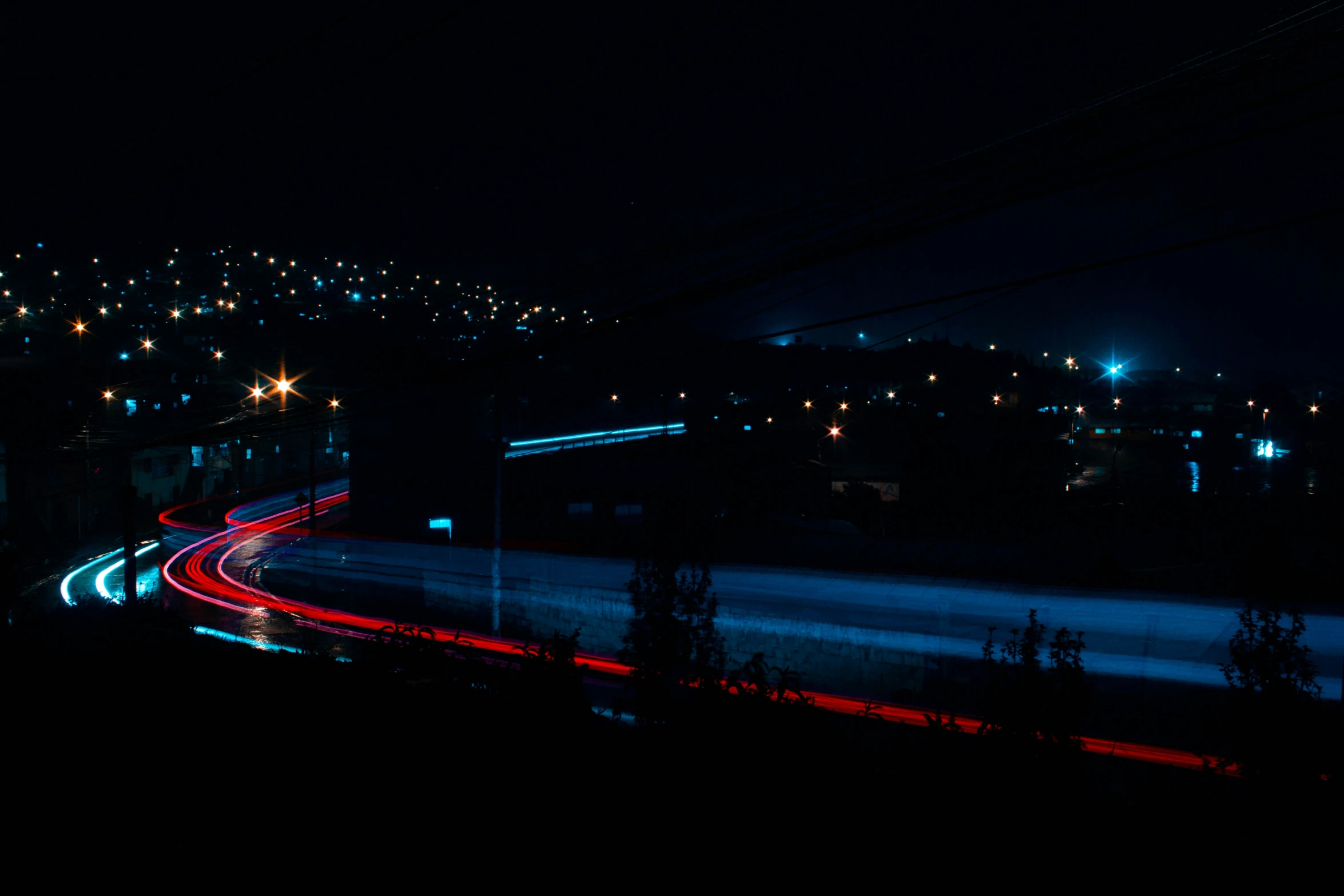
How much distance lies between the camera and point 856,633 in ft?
46.0

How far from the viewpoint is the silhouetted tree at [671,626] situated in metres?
5.71

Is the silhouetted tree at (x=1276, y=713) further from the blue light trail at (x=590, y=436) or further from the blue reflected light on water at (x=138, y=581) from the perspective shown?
the blue light trail at (x=590, y=436)

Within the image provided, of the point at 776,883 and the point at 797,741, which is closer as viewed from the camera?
the point at 776,883

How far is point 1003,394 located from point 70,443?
2103 inches

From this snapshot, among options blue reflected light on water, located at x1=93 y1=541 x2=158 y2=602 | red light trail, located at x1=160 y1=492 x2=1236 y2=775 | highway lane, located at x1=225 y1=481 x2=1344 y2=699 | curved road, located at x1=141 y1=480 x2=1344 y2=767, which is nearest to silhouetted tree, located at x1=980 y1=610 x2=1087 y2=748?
red light trail, located at x1=160 y1=492 x2=1236 y2=775

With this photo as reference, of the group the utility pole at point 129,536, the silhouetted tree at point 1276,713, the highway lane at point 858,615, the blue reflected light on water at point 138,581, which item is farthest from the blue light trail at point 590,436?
the silhouetted tree at point 1276,713

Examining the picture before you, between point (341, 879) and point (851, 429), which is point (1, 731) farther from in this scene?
point (851, 429)

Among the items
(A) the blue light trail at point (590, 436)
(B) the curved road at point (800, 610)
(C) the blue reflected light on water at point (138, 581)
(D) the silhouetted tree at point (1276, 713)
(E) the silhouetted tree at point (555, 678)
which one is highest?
(A) the blue light trail at point (590, 436)

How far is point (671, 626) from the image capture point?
662 centimetres

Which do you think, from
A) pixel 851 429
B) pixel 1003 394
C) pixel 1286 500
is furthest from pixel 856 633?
pixel 1003 394

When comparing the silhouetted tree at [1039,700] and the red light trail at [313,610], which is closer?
the silhouetted tree at [1039,700]

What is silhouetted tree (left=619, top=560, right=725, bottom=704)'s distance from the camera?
5711mm

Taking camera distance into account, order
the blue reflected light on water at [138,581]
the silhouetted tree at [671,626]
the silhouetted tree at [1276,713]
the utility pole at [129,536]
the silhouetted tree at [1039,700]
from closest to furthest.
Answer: the silhouetted tree at [1039,700]
the silhouetted tree at [1276,713]
the silhouetted tree at [671,626]
the utility pole at [129,536]
the blue reflected light on water at [138,581]

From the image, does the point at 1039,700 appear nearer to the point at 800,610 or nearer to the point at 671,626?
the point at 671,626
